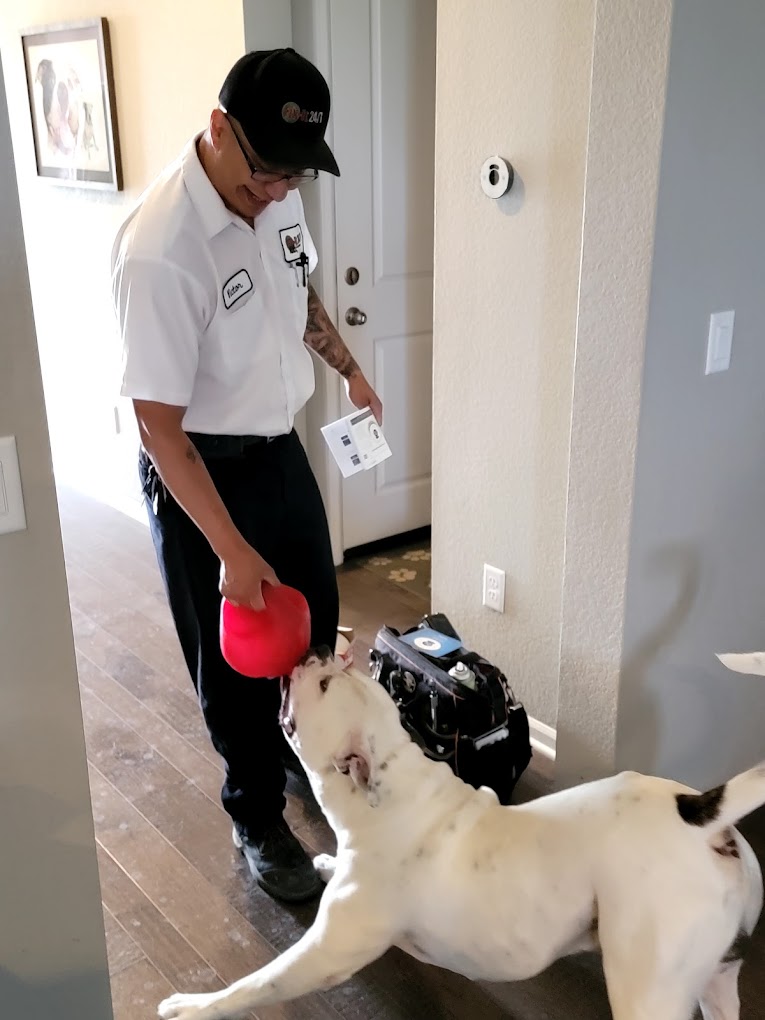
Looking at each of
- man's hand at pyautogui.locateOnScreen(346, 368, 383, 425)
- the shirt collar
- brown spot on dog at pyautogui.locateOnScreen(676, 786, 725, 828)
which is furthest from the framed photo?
brown spot on dog at pyautogui.locateOnScreen(676, 786, 725, 828)

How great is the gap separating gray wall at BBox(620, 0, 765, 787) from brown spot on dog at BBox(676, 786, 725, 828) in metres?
0.53

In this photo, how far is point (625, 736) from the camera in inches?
78.8

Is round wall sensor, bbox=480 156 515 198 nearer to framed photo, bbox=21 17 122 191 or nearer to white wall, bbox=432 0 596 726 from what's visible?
white wall, bbox=432 0 596 726

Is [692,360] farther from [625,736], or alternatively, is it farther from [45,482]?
[45,482]

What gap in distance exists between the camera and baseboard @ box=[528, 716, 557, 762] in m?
2.44

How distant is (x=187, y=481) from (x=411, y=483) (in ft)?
7.44

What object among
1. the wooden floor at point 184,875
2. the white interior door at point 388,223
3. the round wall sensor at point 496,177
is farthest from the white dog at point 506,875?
the white interior door at point 388,223

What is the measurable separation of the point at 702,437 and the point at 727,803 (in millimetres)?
779

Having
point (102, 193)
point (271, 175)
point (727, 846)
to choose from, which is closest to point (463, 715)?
point (727, 846)

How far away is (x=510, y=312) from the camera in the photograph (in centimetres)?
229

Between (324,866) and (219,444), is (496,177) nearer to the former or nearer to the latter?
(219,444)

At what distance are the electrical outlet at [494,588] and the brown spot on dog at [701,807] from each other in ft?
3.67

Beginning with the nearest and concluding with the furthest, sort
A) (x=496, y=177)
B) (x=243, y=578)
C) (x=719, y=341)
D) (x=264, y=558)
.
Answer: (x=243, y=578)
(x=719, y=341)
(x=264, y=558)
(x=496, y=177)

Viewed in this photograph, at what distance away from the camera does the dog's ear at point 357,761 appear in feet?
4.68
